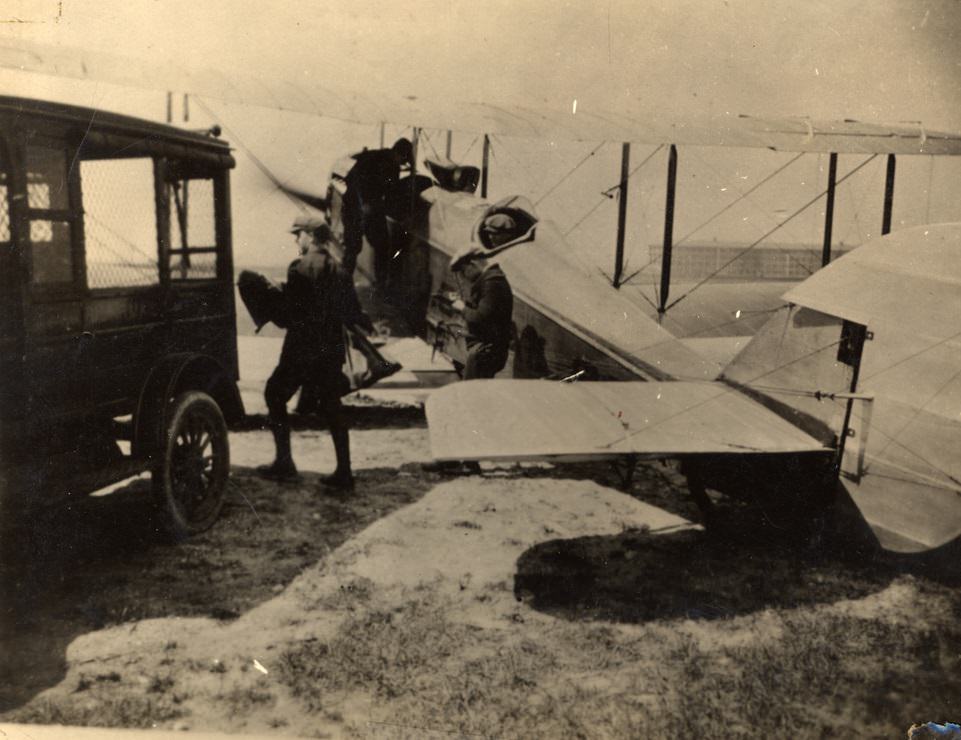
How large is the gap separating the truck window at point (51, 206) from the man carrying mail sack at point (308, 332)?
0.99m

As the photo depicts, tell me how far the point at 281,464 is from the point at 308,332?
0.86 m

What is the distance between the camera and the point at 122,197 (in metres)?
3.40

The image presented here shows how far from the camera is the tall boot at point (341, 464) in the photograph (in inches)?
174

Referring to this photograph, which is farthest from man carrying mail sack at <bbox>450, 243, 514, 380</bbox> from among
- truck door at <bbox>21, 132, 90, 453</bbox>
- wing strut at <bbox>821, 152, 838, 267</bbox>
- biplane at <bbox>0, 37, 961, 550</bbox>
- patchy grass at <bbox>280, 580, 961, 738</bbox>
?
truck door at <bbox>21, 132, 90, 453</bbox>

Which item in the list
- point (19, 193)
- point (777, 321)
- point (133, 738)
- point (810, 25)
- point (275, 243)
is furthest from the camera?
point (275, 243)

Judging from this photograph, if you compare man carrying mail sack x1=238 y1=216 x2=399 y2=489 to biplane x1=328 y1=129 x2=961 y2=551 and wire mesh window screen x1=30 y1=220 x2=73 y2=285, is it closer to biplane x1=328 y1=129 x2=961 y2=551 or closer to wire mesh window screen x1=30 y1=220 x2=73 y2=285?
wire mesh window screen x1=30 y1=220 x2=73 y2=285

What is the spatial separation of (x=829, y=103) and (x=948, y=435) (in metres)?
1.66

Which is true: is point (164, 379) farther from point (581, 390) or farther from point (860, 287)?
point (860, 287)

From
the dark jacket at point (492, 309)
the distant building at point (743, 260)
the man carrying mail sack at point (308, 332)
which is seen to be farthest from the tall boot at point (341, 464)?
the distant building at point (743, 260)

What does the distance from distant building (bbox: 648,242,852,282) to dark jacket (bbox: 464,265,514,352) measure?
118cm

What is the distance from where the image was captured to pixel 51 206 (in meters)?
3.09

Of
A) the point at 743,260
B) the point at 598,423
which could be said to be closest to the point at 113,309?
the point at 598,423

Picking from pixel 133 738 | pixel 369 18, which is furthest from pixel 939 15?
pixel 133 738

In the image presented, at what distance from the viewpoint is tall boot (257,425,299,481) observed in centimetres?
438
